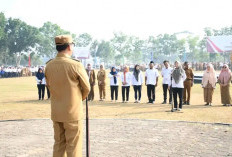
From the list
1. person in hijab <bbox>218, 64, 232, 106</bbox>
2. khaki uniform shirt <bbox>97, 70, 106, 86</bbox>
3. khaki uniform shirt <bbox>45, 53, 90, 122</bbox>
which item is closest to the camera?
khaki uniform shirt <bbox>45, 53, 90, 122</bbox>

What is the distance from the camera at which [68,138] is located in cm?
378

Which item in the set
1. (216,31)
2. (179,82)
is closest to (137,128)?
(179,82)

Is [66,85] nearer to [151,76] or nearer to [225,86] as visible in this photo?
[151,76]

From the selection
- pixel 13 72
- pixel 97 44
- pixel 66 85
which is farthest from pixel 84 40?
pixel 66 85

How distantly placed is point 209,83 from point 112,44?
276ft

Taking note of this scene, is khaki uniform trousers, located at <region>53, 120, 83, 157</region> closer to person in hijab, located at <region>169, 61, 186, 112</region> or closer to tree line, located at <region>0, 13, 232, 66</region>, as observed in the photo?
person in hijab, located at <region>169, 61, 186, 112</region>

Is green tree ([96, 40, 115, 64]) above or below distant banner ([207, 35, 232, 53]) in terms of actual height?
Result: above

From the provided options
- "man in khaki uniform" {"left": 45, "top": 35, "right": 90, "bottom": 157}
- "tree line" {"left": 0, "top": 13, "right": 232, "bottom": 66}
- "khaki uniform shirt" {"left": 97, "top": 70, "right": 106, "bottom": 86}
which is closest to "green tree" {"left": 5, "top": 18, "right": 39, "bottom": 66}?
"tree line" {"left": 0, "top": 13, "right": 232, "bottom": 66}

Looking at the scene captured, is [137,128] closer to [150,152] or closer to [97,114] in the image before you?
[150,152]

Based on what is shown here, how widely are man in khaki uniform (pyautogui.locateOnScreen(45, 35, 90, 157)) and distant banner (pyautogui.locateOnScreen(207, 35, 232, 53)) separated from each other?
2630 centimetres

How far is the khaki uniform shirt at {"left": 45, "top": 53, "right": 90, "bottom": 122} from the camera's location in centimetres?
377

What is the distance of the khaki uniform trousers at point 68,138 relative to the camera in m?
3.78

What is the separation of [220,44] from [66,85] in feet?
87.8

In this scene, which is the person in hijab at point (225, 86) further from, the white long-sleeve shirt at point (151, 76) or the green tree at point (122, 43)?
the green tree at point (122, 43)
